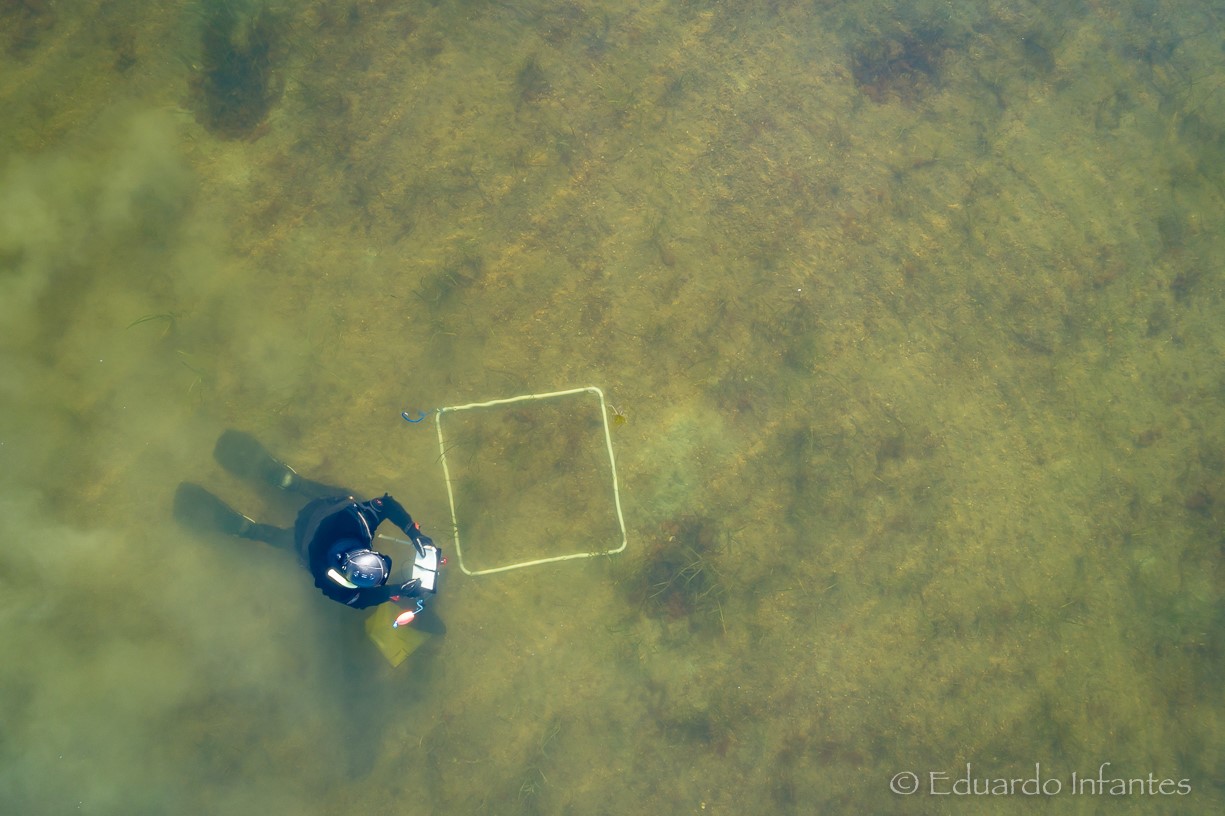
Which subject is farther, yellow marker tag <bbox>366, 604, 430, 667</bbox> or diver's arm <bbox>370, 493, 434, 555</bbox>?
yellow marker tag <bbox>366, 604, 430, 667</bbox>

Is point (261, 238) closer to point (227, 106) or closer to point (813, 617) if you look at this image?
point (227, 106)

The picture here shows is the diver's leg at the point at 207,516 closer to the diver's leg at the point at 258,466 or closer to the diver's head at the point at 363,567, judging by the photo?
the diver's leg at the point at 258,466

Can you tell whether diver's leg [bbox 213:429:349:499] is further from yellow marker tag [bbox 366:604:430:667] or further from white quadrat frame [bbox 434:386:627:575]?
yellow marker tag [bbox 366:604:430:667]

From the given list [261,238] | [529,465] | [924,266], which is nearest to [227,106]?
[261,238]

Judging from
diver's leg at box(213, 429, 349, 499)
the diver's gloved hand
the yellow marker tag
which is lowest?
the yellow marker tag

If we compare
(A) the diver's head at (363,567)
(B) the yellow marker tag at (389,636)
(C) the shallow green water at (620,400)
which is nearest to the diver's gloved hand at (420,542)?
(A) the diver's head at (363,567)

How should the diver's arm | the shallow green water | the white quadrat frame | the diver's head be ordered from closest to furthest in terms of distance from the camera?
the diver's head
the diver's arm
the shallow green water
the white quadrat frame

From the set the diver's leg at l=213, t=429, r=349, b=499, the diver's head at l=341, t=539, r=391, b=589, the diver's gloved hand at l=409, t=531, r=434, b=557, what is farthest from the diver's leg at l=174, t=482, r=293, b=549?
the diver's head at l=341, t=539, r=391, b=589

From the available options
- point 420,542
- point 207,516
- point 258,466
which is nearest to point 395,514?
point 420,542
